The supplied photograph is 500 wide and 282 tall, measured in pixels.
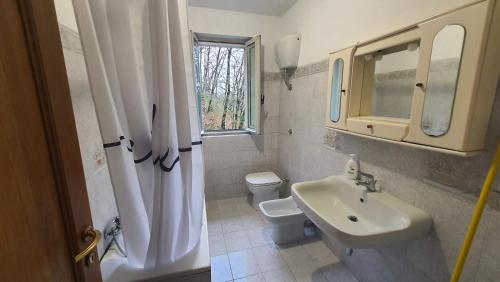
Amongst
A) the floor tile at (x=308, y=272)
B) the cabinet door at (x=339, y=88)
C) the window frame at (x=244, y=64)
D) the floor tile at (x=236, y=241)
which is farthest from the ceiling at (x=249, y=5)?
the floor tile at (x=308, y=272)

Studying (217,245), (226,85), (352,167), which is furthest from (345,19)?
(217,245)

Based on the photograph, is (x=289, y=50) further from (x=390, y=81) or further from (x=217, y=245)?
(x=217, y=245)

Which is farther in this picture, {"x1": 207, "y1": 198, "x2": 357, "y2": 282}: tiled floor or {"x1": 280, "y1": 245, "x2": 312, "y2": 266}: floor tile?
{"x1": 280, "y1": 245, "x2": 312, "y2": 266}: floor tile

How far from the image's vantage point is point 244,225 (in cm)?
235

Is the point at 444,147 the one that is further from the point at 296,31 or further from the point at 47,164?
the point at 296,31

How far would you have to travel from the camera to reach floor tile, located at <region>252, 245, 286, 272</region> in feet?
5.87

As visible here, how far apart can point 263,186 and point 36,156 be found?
7.05 feet

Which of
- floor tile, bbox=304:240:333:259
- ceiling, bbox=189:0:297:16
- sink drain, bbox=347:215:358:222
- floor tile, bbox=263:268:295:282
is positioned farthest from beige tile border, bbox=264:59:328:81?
floor tile, bbox=263:268:295:282

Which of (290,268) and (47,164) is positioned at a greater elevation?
(47,164)

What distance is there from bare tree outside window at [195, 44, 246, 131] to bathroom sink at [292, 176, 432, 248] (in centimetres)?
171

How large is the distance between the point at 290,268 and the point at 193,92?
1.63 metres

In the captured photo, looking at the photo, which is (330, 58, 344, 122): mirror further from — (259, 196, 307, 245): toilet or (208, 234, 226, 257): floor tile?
(208, 234, 226, 257): floor tile

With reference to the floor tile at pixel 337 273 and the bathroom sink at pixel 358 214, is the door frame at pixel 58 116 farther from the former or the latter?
the floor tile at pixel 337 273

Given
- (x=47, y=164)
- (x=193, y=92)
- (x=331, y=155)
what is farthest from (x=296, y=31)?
(x=47, y=164)
